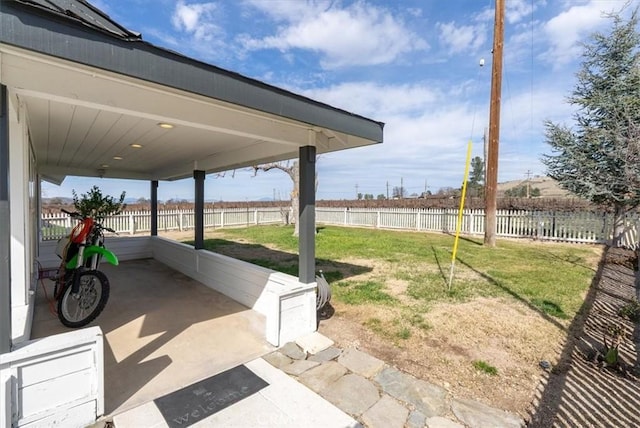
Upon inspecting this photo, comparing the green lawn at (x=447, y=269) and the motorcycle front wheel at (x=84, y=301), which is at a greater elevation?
the motorcycle front wheel at (x=84, y=301)

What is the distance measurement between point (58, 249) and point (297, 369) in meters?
3.91

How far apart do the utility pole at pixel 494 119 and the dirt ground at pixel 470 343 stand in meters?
5.38

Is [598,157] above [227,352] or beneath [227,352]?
above

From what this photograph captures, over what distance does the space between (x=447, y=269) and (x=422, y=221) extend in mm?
7895

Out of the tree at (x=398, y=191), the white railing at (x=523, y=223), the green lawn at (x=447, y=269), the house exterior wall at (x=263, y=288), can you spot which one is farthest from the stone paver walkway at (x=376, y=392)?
the tree at (x=398, y=191)

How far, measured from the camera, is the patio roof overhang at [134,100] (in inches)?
57.5

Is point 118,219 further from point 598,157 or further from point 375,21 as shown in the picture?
point 598,157

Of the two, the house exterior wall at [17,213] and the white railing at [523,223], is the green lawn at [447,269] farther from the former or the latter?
the house exterior wall at [17,213]

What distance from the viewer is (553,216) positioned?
10125 millimetres

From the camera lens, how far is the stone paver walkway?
6.42 ft

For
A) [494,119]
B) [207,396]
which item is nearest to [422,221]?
[494,119]

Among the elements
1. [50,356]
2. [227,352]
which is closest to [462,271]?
[227,352]

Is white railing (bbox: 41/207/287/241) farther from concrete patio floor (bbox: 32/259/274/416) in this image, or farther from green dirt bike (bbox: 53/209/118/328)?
green dirt bike (bbox: 53/209/118/328)

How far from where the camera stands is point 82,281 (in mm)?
3406
